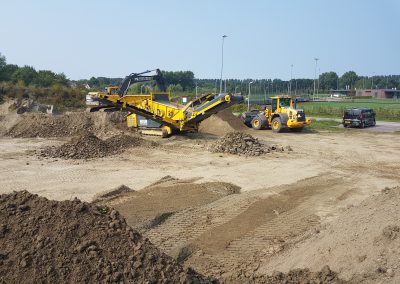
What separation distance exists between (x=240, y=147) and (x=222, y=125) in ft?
24.7

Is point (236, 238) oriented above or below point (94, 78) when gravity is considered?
below

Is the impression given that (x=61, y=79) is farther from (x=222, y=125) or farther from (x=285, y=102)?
(x=285, y=102)

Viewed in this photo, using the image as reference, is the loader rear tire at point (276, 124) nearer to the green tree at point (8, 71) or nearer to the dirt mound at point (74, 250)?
the dirt mound at point (74, 250)

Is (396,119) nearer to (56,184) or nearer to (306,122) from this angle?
(306,122)

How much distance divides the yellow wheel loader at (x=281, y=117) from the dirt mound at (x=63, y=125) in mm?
7922

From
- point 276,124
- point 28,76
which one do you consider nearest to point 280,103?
point 276,124

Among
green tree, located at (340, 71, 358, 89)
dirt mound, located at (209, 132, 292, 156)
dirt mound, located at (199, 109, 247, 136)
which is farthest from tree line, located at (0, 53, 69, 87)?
green tree, located at (340, 71, 358, 89)

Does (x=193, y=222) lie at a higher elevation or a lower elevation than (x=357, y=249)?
lower

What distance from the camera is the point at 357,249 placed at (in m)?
6.04

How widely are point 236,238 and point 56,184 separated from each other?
5.77 meters

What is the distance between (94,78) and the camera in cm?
7106

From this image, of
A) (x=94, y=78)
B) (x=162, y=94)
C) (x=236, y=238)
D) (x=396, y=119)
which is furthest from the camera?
(x=94, y=78)

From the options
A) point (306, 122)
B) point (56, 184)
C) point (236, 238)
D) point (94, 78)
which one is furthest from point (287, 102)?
point (94, 78)

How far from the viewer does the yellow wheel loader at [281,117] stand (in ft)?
74.1
